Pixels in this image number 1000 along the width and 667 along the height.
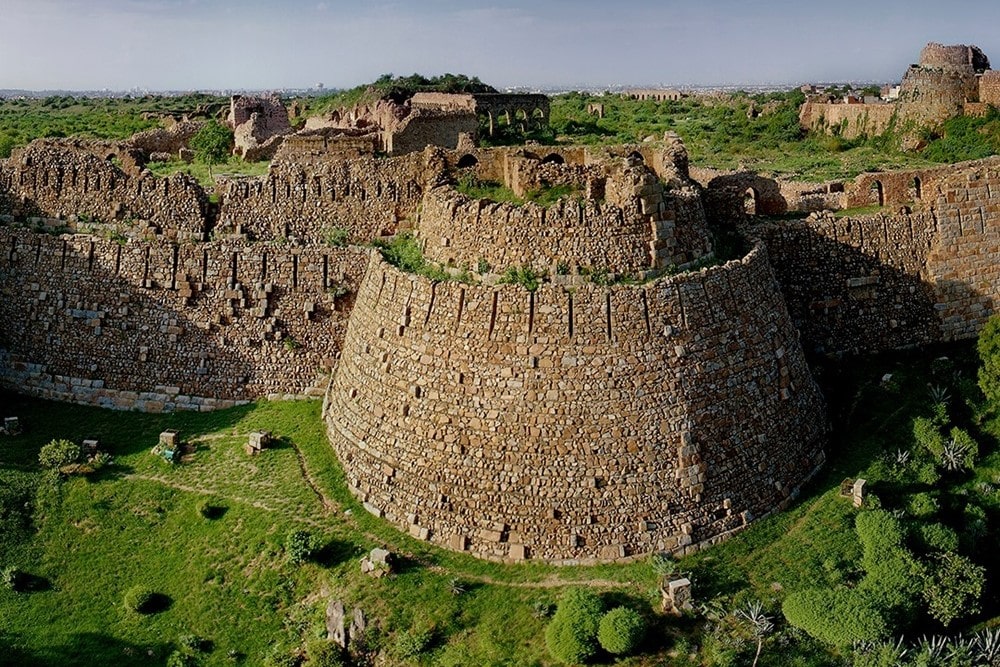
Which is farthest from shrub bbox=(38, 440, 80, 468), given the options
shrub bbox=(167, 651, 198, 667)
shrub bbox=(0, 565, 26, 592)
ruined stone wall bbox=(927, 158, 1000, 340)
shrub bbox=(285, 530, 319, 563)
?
ruined stone wall bbox=(927, 158, 1000, 340)

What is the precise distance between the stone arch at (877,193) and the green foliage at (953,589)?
38.0ft

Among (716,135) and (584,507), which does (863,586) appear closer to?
(584,507)

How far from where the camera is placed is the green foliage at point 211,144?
29416 millimetres

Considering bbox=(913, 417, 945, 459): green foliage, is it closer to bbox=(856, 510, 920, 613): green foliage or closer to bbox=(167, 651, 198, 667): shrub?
bbox=(856, 510, 920, 613): green foliage

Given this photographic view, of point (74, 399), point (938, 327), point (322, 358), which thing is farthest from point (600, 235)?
point (74, 399)

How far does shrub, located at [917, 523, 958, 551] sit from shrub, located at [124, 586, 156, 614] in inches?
574

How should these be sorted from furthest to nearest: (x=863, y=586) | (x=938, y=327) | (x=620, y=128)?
(x=620, y=128)
(x=938, y=327)
(x=863, y=586)

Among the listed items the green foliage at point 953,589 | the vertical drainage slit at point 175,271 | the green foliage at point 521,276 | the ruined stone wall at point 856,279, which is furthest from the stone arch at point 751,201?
the vertical drainage slit at point 175,271

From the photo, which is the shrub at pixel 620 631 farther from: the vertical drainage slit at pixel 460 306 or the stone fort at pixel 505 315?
the vertical drainage slit at pixel 460 306

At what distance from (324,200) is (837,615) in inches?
555

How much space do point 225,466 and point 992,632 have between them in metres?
15.5

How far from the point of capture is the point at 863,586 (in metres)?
15.8

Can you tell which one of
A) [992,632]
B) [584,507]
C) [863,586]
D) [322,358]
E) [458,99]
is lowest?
[992,632]

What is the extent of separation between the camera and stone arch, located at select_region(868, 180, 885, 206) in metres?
24.5
